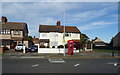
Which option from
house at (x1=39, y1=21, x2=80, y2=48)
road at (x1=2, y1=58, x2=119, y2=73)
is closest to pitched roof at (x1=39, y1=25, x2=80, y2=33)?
house at (x1=39, y1=21, x2=80, y2=48)

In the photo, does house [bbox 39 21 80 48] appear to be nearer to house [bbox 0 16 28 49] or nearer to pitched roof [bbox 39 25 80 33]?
pitched roof [bbox 39 25 80 33]

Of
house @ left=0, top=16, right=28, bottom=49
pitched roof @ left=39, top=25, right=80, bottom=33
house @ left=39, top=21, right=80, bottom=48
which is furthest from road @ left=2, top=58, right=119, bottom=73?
pitched roof @ left=39, top=25, right=80, bottom=33

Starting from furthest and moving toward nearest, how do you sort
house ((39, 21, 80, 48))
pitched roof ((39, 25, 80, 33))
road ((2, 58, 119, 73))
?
1. pitched roof ((39, 25, 80, 33))
2. house ((39, 21, 80, 48))
3. road ((2, 58, 119, 73))

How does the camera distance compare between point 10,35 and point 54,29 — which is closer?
point 10,35

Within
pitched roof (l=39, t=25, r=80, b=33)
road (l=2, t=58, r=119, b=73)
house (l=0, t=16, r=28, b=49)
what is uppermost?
pitched roof (l=39, t=25, r=80, b=33)

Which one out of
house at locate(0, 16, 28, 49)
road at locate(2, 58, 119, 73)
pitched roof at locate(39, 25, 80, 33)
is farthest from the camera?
pitched roof at locate(39, 25, 80, 33)

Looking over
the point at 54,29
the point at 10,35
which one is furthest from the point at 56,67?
the point at 54,29

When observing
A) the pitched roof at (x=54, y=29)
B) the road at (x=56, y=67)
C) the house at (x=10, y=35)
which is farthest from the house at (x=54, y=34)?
the road at (x=56, y=67)

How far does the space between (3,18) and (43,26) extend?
12148 millimetres

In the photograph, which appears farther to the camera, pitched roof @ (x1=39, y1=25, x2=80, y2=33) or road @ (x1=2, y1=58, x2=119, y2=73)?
pitched roof @ (x1=39, y1=25, x2=80, y2=33)

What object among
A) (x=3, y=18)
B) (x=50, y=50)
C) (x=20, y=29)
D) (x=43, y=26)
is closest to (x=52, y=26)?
(x=43, y=26)

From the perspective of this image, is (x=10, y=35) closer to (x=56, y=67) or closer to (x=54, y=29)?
(x=54, y=29)

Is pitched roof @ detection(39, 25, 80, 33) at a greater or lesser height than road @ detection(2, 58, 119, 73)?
greater

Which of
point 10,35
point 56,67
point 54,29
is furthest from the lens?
point 54,29
